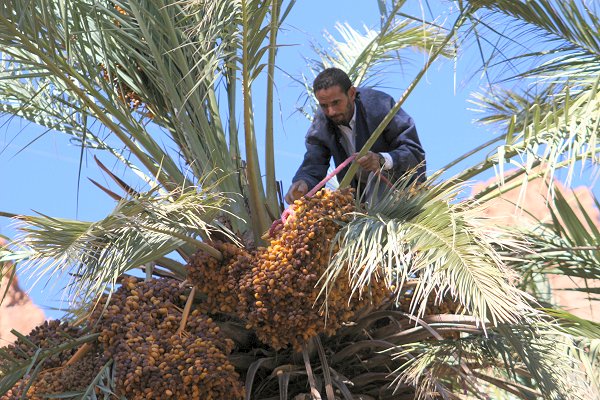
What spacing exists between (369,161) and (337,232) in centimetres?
55

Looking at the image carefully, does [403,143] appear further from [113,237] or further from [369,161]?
[113,237]

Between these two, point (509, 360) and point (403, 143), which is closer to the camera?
point (509, 360)

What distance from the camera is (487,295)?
482 centimetres

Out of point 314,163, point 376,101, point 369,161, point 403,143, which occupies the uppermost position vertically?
point 376,101

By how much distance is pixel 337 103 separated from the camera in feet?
20.9

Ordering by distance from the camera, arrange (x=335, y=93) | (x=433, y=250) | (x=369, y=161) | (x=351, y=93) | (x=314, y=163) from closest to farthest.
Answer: (x=433, y=250) < (x=369, y=161) < (x=335, y=93) < (x=351, y=93) < (x=314, y=163)

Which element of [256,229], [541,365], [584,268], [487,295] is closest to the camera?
[487,295]

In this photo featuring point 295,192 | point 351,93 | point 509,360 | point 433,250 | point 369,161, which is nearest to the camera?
point 433,250

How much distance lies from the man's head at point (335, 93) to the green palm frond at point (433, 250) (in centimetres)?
89

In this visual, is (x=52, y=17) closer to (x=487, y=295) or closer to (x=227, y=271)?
(x=227, y=271)

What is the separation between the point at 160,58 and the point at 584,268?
2.74 meters

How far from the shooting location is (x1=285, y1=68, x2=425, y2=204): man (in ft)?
20.4

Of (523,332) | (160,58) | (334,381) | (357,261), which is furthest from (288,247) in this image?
(160,58)

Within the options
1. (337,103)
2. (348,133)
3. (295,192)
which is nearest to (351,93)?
(337,103)
